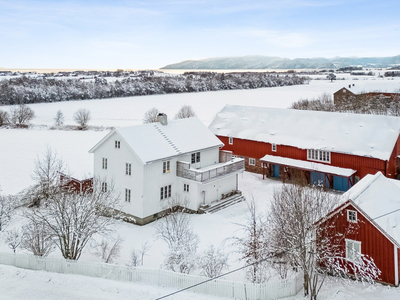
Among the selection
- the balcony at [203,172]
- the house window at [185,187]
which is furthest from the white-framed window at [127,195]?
the house window at [185,187]

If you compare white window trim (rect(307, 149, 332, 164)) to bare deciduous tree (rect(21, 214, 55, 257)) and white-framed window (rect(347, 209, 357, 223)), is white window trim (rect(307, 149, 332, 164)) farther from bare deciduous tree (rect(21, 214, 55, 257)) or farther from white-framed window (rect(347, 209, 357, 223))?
bare deciduous tree (rect(21, 214, 55, 257))

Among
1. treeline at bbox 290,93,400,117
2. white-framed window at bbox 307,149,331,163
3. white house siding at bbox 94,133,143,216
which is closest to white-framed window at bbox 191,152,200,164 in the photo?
white house siding at bbox 94,133,143,216

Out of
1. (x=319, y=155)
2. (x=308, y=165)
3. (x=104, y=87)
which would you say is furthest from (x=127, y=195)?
(x=104, y=87)

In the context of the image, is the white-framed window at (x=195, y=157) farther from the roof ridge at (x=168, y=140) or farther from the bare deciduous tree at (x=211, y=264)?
the bare deciduous tree at (x=211, y=264)

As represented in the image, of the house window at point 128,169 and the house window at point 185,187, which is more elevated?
the house window at point 128,169

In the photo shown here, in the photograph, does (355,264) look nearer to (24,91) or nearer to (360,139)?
(360,139)

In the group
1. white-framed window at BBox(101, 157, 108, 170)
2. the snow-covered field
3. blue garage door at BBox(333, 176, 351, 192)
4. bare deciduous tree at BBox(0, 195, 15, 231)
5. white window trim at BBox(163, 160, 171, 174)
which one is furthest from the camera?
blue garage door at BBox(333, 176, 351, 192)
